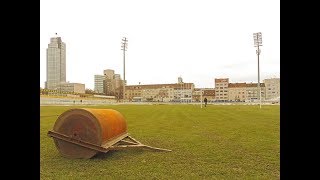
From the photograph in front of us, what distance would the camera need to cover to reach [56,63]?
15350 centimetres

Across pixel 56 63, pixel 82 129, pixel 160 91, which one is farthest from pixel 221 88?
pixel 82 129

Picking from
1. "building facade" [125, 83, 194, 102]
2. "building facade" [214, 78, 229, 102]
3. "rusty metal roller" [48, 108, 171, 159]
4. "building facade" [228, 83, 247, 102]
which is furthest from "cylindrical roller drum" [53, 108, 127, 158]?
"building facade" [214, 78, 229, 102]

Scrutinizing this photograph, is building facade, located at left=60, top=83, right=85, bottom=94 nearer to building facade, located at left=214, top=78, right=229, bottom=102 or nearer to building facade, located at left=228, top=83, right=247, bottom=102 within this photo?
building facade, located at left=214, top=78, right=229, bottom=102

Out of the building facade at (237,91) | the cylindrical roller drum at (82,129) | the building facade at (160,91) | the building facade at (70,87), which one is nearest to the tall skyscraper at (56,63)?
the building facade at (70,87)

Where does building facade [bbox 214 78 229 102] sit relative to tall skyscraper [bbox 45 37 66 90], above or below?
below

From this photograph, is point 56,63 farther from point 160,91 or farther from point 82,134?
point 82,134

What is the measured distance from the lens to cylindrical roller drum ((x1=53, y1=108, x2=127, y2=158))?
7.71 metres

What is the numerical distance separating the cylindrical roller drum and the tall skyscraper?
5658 inches

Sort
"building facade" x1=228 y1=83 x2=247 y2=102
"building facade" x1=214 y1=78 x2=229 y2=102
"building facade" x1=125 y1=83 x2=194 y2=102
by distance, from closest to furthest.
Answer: "building facade" x1=228 y1=83 x2=247 y2=102 < "building facade" x1=214 y1=78 x2=229 y2=102 < "building facade" x1=125 y1=83 x2=194 y2=102

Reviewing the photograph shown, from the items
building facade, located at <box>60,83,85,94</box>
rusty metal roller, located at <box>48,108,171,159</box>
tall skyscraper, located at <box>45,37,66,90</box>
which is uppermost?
tall skyscraper, located at <box>45,37,66,90</box>

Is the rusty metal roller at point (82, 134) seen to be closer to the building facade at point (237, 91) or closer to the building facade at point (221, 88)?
the building facade at point (237, 91)
